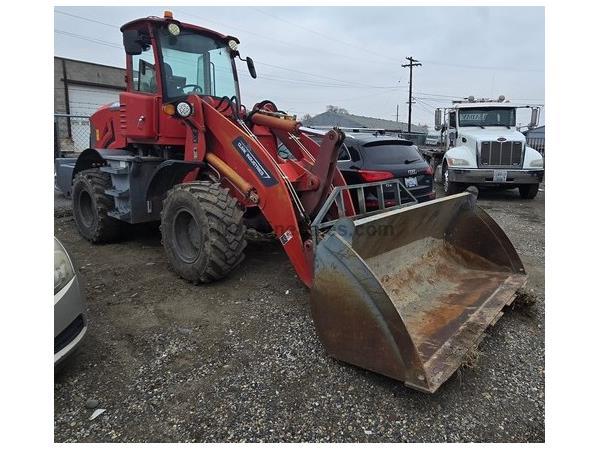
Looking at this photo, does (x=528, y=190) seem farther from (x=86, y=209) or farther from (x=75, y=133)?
→ (x=75, y=133)

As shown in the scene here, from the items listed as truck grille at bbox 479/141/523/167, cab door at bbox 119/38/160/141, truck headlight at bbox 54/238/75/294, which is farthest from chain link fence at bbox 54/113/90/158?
truck headlight at bbox 54/238/75/294

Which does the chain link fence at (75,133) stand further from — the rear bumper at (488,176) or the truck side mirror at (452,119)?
the rear bumper at (488,176)

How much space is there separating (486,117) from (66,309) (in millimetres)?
12335

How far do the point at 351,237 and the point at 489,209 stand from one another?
803 cm

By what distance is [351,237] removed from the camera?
296cm

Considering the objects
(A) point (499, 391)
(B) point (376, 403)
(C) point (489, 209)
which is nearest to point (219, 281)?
(B) point (376, 403)

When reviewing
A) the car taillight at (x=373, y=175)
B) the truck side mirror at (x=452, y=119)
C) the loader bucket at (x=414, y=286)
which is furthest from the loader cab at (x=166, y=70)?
the truck side mirror at (x=452, y=119)

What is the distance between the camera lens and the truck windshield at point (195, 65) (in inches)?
196

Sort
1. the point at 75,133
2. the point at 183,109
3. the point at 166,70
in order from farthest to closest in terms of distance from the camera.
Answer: the point at 75,133
the point at 166,70
the point at 183,109

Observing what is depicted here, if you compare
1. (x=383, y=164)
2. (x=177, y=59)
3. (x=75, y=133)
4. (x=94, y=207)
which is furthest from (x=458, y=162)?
(x=75, y=133)

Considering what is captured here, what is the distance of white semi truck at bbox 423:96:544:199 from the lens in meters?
10.8

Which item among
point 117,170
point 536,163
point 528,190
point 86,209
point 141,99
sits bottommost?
point 86,209

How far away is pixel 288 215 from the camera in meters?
3.91

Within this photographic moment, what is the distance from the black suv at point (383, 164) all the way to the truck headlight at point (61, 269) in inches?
159
